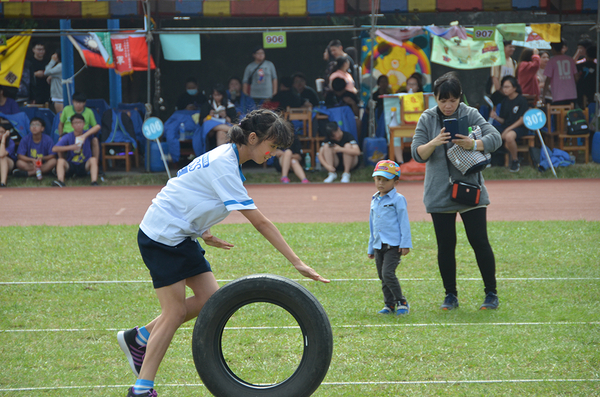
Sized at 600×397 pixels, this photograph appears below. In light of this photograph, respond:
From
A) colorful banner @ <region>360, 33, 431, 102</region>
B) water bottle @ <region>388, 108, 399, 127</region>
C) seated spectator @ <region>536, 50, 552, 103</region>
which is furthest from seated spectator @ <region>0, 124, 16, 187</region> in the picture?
seated spectator @ <region>536, 50, 552, 103</region>

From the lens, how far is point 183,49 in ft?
45.2

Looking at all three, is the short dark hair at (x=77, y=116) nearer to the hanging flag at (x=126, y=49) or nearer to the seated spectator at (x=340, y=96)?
the hanging flag at (x=126, y=49)

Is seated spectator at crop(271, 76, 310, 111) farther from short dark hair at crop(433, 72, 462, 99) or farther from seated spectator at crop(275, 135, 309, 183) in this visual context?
short dark hair at crop(433, 72, 462, 99)

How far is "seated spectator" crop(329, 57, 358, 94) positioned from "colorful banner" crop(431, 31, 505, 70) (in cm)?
182

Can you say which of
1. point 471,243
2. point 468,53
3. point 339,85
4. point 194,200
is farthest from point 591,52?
point 194,200

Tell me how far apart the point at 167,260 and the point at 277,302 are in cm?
Result: 64

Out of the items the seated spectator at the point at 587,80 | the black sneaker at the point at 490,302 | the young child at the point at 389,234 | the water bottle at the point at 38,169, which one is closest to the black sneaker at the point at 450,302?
the black sneaker at the point at 490,302

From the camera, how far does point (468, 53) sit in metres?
13.7

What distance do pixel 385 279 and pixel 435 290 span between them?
3.10ft

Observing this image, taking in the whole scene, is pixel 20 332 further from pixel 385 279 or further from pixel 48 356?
pixel 385 279

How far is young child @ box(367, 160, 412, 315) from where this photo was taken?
5203 mm

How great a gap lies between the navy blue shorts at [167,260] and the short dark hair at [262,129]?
0.64m

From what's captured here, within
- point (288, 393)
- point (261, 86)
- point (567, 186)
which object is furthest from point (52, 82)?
point (288, 393)

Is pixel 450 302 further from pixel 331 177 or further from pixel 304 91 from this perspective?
pixel 304 91
